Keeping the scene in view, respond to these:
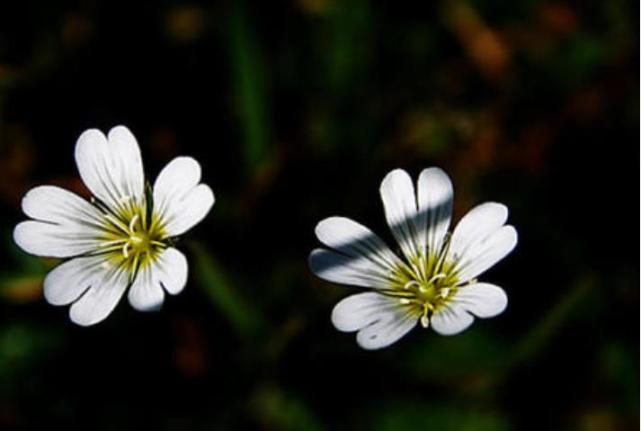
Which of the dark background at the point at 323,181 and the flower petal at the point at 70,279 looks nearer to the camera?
the flower petal at the point at 70,279

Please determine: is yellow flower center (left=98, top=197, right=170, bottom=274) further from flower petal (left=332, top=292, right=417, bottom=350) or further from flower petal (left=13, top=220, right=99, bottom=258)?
flower petal (left=332, top=292, right=417, bottom=350)

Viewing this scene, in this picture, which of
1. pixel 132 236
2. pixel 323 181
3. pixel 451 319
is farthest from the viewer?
pixel 323 181

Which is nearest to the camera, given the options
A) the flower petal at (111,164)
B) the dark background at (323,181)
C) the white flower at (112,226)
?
the white flower at (112,226)

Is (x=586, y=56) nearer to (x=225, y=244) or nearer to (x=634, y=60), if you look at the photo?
(x=634, y=60)

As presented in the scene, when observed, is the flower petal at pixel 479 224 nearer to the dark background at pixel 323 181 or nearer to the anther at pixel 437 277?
the anther at pixel 437 277

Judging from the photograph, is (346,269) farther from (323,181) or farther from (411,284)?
(323,181)

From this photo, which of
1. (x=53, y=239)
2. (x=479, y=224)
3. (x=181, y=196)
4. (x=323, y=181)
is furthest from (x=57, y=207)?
(x=323, y=181)

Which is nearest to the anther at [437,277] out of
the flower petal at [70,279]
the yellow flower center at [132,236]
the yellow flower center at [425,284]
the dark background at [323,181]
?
the yellow flower center at [425,284]

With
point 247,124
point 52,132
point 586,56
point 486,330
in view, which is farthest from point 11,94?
point 586,56
